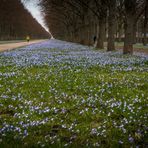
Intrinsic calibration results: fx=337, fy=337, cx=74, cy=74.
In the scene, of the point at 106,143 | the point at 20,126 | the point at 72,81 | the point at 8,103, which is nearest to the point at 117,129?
the point at 106,143

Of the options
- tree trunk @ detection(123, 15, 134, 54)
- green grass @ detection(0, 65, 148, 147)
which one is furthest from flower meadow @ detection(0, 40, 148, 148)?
tree trunk @ detection(123, 15, 134, 54)

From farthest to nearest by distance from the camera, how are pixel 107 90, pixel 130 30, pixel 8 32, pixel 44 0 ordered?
pixel 8 32 → pixel 44 0 → pixel 130 30 → pixel 107 90

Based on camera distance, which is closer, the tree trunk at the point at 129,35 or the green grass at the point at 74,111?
the green grass at the point at 74,111

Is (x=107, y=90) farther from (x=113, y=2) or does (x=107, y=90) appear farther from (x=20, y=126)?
(x=113, y=2)

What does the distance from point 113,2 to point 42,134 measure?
30.4 m

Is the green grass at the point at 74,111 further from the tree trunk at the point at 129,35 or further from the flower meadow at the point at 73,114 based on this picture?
the tree trunk at the point at 129,35

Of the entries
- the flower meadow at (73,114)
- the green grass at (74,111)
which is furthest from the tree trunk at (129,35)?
the flower meadow at (73,114)

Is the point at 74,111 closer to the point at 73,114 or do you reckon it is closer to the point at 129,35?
the point at 73,114

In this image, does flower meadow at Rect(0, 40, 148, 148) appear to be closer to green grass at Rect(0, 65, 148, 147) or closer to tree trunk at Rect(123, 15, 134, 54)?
green grass at Rect(0, 65, 148, 147)

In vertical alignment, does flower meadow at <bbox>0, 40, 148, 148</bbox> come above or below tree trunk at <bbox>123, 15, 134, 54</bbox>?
below

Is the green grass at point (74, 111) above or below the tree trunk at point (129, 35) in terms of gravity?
below

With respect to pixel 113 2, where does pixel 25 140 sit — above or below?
below

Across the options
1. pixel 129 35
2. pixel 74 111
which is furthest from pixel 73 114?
pixel 129 35

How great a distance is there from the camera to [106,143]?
5176mm
